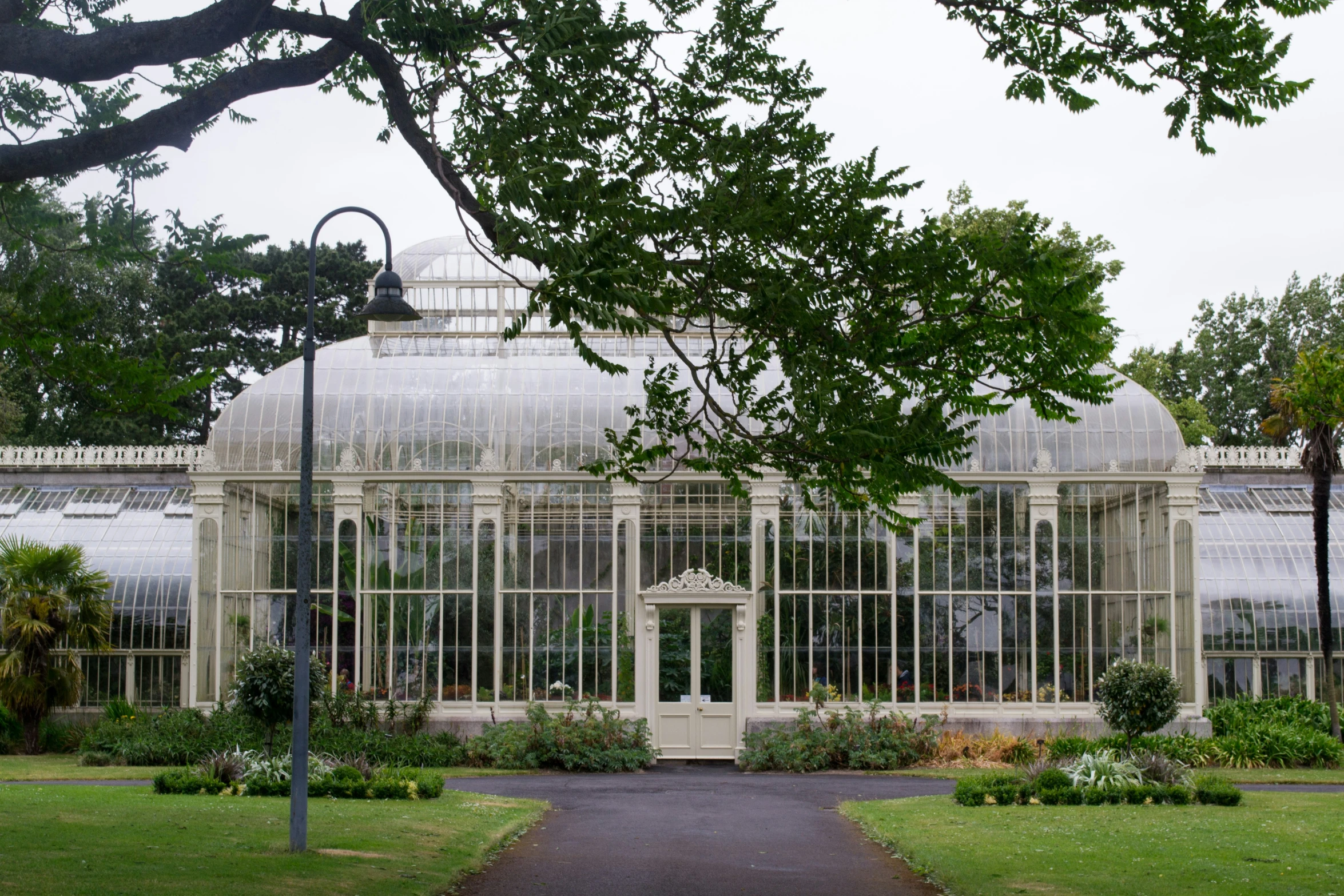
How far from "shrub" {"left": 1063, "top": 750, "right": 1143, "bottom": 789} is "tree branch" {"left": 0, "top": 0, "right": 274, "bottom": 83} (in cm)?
1394

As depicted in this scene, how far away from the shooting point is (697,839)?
14633mm

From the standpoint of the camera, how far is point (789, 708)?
23.1 meters

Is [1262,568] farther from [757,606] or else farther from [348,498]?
[348,498]

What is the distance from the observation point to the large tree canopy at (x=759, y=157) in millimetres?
8453

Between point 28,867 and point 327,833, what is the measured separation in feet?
10.9

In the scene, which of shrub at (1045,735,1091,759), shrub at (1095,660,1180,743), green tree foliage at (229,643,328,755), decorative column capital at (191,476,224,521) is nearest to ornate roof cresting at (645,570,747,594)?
shrub at (1045,735,1091,759)

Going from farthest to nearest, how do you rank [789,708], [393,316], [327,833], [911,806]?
[789,708] < [911,806] < [327,833] < [393,316]

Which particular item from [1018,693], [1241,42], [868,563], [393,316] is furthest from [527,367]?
[1241,42]

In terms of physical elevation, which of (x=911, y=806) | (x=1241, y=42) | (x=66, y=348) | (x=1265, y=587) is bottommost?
(x=911, y=806)

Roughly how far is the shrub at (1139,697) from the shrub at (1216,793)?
5.11 ft

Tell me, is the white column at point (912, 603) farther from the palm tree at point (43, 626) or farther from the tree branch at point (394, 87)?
the tree branch at point (394, 87)

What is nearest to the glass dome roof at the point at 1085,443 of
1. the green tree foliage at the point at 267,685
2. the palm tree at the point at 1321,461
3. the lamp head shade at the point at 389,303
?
the palm tree at the point at 1321,461

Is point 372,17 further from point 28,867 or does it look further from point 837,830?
point 837,830

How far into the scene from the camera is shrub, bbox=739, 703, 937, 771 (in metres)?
22.2
